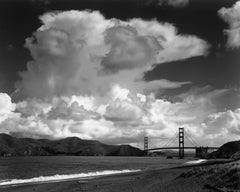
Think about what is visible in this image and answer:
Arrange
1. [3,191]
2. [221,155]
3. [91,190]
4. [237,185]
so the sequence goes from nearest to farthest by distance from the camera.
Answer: [237,185] < [91,190] < [3,191] < [221,155]

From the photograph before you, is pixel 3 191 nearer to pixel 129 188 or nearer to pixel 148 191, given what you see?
pixel 129 188

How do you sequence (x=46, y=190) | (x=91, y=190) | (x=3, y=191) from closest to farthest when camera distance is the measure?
(x=91, y=190) < (x=46, y=190) < (x=3, y=191)

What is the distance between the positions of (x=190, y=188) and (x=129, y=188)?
16.0ft

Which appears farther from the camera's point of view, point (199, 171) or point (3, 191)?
point (3, 191)

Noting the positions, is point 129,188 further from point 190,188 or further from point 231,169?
point 231,169

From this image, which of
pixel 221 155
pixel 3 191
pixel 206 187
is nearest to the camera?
pixel 206 187

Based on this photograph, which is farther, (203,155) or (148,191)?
(203,155)

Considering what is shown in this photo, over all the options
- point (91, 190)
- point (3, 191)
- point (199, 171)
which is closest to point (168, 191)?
point (199, 171)

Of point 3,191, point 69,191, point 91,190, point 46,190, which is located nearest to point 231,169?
point 91,190

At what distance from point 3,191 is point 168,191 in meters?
17.3

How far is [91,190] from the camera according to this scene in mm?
24219

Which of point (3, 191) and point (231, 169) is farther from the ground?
point (231, 169)

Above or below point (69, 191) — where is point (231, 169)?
above

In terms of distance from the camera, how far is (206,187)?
17219 mm
